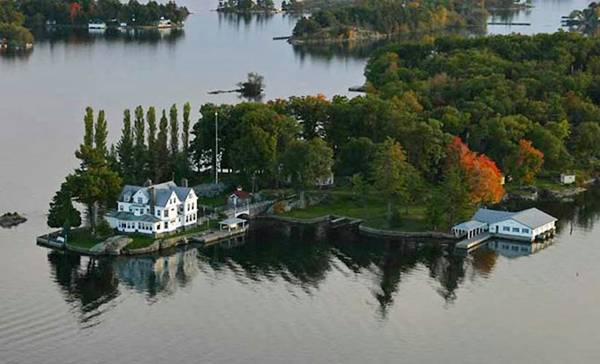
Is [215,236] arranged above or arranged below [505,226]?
below

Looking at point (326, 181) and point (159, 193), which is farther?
point (326, 181)

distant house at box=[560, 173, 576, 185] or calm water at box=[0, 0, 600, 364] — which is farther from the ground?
distant house at box=[560, 173, 576, 185]

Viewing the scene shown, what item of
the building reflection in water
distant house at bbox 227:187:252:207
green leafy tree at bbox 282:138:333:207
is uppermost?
green leafy tree at bbox 282:138:333:207

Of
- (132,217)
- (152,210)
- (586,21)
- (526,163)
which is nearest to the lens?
(132,217)

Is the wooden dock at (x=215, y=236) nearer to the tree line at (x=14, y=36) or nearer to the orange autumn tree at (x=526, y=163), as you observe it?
the orange autumn tree at (x=526, y=163)

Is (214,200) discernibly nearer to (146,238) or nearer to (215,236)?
(215,236)

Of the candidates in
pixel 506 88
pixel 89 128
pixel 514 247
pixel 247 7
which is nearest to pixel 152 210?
pixel 89 128

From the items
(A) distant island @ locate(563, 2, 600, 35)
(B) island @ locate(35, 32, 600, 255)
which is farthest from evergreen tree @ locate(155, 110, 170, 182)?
(A) distant island @ locate(563, 2, 600, 35)

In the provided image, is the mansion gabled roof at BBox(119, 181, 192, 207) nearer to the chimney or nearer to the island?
the chimney
